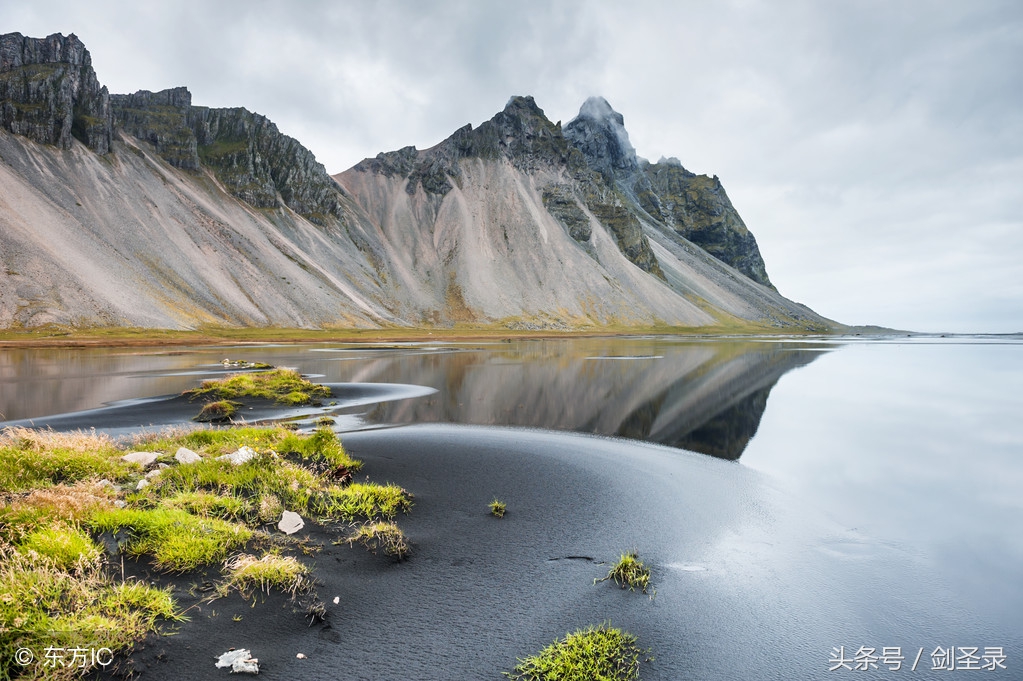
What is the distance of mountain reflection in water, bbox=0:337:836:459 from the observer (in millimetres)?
25906

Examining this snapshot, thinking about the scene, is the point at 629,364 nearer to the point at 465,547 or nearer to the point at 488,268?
the point at 465,547

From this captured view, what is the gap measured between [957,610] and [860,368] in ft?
213

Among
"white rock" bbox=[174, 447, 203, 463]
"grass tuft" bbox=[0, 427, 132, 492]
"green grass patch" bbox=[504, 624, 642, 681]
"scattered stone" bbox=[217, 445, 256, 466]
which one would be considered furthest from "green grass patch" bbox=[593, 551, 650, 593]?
"grass tuft" bbox=[0, 427, 132, 492]

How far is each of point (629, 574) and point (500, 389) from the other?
2787 cm

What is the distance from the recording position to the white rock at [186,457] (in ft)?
46.0

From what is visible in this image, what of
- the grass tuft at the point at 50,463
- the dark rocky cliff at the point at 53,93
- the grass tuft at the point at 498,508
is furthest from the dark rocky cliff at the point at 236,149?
the grass tuft at the point at 498,508

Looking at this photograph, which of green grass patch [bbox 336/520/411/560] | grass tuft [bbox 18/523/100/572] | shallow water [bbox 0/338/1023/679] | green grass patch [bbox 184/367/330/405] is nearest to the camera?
grass tuft [bbox 18/523/100/572]

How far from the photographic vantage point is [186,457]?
46.8 ft

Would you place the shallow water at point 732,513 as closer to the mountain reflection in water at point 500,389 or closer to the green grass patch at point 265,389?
the mountain reflection in water at point 500,389

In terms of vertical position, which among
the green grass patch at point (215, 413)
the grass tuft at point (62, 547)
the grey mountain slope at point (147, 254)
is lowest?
the green grass patch at point (215, 413)

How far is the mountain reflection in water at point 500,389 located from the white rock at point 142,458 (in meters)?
10.9

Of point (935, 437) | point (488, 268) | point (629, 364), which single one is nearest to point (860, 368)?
point (629, 364)

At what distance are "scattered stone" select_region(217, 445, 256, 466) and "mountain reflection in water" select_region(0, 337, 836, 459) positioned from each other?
1051cm

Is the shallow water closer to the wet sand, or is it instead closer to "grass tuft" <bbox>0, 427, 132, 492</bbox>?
the wet sand
